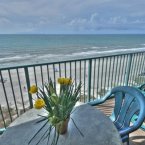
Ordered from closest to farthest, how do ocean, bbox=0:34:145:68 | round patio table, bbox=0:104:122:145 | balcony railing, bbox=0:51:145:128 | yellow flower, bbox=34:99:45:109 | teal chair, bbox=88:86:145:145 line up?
1. yellow flower, bbox=34:99:45:109
2. round patio table, bbox=0:104:122:145
3. teal chair, bbox=88:86:145:145
4. balcony railing, bbox=0:51:145:128
5. ocean, bbox=0:34:145:68

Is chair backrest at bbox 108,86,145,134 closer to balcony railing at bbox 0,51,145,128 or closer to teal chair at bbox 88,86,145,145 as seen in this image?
teal chair at bbox 88,86,145,145

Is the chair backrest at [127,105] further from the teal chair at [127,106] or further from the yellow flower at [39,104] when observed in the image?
the yellow flower at [39,104]

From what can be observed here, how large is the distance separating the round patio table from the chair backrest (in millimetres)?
421

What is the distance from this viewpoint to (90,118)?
4.83 feet

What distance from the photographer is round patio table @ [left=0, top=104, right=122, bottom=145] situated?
46.7 inches

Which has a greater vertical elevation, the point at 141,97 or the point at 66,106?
the point at 66,106

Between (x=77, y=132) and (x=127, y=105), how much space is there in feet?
2.65

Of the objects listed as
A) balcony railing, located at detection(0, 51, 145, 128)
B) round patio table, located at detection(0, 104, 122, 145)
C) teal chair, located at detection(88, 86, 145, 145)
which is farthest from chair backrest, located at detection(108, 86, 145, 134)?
balcony railing, located at detection(0, 51, 145, 128)

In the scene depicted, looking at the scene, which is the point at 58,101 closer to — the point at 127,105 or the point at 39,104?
the point at 39,104

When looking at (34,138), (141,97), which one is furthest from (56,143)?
(141,97)

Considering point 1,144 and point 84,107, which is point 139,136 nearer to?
point 84,107

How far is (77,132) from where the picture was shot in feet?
4.18

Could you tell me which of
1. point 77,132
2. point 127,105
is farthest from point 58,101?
point 127,105
